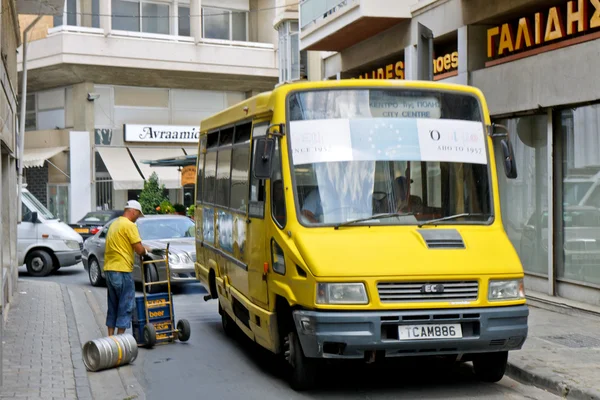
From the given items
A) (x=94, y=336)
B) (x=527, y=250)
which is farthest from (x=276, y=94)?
(x=527, y=250)

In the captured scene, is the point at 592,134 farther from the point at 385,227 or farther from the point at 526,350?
the point at 385,227

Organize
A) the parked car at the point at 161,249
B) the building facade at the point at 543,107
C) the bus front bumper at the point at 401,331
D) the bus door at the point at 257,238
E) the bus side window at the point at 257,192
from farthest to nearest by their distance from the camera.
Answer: the parked car at the point at 161,249 → the building facade at the point at 543,107 → the bus side window at the point at 257,192 → the bus door at the point at 257,238 → the bus front bumper at the point at 401,331

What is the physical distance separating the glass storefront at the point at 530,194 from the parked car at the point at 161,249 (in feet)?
18.7

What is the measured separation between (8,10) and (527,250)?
29.8ft

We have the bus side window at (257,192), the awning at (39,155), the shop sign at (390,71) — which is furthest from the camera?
the awning at (39,155)

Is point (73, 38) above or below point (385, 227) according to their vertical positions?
above

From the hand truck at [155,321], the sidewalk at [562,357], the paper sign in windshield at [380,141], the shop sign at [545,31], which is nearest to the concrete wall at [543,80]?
the shop sign at [545,31]

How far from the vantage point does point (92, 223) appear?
28.2 meters

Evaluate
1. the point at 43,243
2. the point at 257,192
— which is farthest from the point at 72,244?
the point at 257,192

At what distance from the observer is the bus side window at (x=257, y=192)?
28.7ft

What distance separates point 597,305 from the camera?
12.7 meters

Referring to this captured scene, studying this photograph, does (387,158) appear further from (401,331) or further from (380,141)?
(401,331)

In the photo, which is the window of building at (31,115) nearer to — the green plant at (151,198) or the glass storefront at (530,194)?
the green plant at (151,198)

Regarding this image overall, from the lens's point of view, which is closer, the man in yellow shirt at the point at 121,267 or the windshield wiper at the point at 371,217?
the windshield wiper at the point at 371,217
